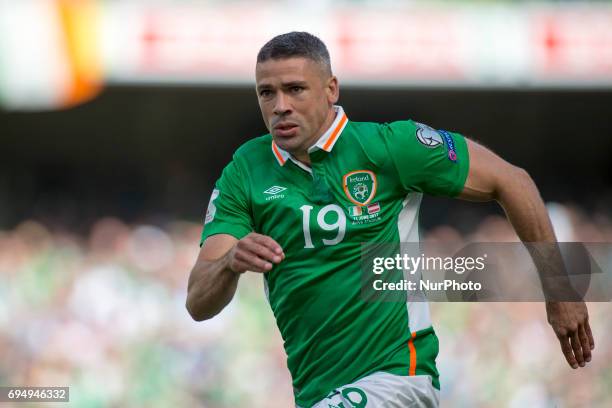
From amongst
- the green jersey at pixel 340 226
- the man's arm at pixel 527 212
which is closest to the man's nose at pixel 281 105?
the green jersey at pixel 340 226

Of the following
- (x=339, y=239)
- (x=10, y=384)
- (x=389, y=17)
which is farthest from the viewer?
(x=389, y=17)

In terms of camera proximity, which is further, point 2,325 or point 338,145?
point 2,325

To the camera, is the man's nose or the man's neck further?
the man's neck

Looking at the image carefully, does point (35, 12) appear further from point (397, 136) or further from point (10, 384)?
point (397, 136)

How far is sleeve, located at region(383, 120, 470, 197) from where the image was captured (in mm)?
3949

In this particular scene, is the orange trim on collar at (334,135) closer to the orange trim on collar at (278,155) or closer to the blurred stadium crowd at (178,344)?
the orange trim on collar at (278,155)

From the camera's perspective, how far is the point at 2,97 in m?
9.85

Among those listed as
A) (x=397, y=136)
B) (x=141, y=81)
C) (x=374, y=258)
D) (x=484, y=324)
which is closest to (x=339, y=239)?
(x=374, y=258)

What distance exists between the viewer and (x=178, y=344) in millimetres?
9320

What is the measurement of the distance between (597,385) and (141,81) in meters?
5.11

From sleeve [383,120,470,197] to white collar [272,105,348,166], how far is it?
0.19 meters

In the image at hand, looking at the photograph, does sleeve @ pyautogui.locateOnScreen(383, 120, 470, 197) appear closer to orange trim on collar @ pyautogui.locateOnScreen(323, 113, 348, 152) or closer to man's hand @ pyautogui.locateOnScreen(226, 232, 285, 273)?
orange trim on collar @ pyautogui.locateOnScreen(323, 113, 348, 152)

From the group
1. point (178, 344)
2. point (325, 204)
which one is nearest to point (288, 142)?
point (325, 204)

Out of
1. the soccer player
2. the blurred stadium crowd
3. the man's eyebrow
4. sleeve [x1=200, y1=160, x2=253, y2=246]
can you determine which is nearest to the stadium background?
the blurred stadium crowd
